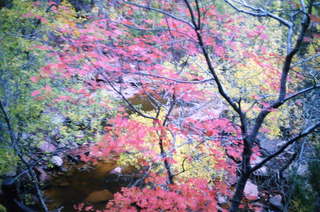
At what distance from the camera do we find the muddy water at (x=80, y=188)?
315 inches

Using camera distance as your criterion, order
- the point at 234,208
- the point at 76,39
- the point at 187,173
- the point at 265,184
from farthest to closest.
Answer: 1. the point at 265,184
2. the point at 187,173
3. the point at 76,39
4. the point at 234,208

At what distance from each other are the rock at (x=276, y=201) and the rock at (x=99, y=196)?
5629 mm

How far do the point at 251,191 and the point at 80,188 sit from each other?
241 inches

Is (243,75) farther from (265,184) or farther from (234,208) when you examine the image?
(234,208)

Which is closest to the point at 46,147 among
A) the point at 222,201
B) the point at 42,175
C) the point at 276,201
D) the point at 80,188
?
the point at 42,175

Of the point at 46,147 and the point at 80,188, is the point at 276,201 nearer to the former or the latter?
the point at 80,188

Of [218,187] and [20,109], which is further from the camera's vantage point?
[218,187]

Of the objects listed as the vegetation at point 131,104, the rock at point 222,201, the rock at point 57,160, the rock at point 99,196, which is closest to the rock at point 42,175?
the vegetation at point 131,104

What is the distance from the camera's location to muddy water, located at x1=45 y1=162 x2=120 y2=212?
26.3 feet

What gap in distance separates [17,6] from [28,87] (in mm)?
2003

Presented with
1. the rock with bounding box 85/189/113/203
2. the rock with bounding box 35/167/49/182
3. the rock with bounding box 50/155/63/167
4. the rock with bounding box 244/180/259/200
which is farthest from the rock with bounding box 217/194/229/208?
the rock with bounding box 35/167/49/182

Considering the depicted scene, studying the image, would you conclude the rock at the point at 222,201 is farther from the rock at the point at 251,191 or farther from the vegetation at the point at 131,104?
the rock at the point at 251,191

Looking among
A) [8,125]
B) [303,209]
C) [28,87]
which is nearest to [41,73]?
[28,87]

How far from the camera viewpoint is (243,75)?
376 inches
